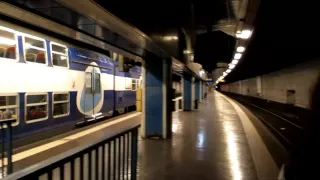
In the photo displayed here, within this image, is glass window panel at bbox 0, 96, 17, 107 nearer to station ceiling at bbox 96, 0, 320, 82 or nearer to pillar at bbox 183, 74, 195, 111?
station ceiling at bbox 96, 0, 320, 82

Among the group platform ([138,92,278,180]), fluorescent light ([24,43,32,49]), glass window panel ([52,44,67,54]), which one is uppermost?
glass window panel ([52,44,67,54])

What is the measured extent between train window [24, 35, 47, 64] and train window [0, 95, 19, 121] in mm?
1075

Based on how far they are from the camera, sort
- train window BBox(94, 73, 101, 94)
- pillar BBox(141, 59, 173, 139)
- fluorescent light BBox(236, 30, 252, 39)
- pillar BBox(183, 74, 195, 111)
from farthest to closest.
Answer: pillar BBox(183, 74, 195, 111) < train window BBox(94, 73, 101, 94) < pillar BBox(141, 59, 173, 139) < fluorescent light BBox(236, 30, 252, 39)

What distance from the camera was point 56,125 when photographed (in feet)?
26.9

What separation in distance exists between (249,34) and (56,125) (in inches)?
272

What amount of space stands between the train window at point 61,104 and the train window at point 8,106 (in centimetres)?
146

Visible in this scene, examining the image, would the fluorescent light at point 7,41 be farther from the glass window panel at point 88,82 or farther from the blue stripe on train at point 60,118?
the glass window panel at point 88,82

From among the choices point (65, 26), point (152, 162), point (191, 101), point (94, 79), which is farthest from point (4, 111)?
point (191, 101)

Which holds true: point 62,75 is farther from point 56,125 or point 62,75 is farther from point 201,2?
point 201,2

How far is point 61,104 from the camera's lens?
8.48m

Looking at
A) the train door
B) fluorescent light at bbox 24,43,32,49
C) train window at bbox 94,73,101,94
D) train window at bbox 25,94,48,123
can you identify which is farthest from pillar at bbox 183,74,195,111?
fluorescent light at bbox 24,43,32,49

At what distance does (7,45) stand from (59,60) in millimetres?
2008

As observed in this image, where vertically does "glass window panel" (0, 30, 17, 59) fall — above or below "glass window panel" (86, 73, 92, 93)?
above

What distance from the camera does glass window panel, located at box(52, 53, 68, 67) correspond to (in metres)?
8.01
